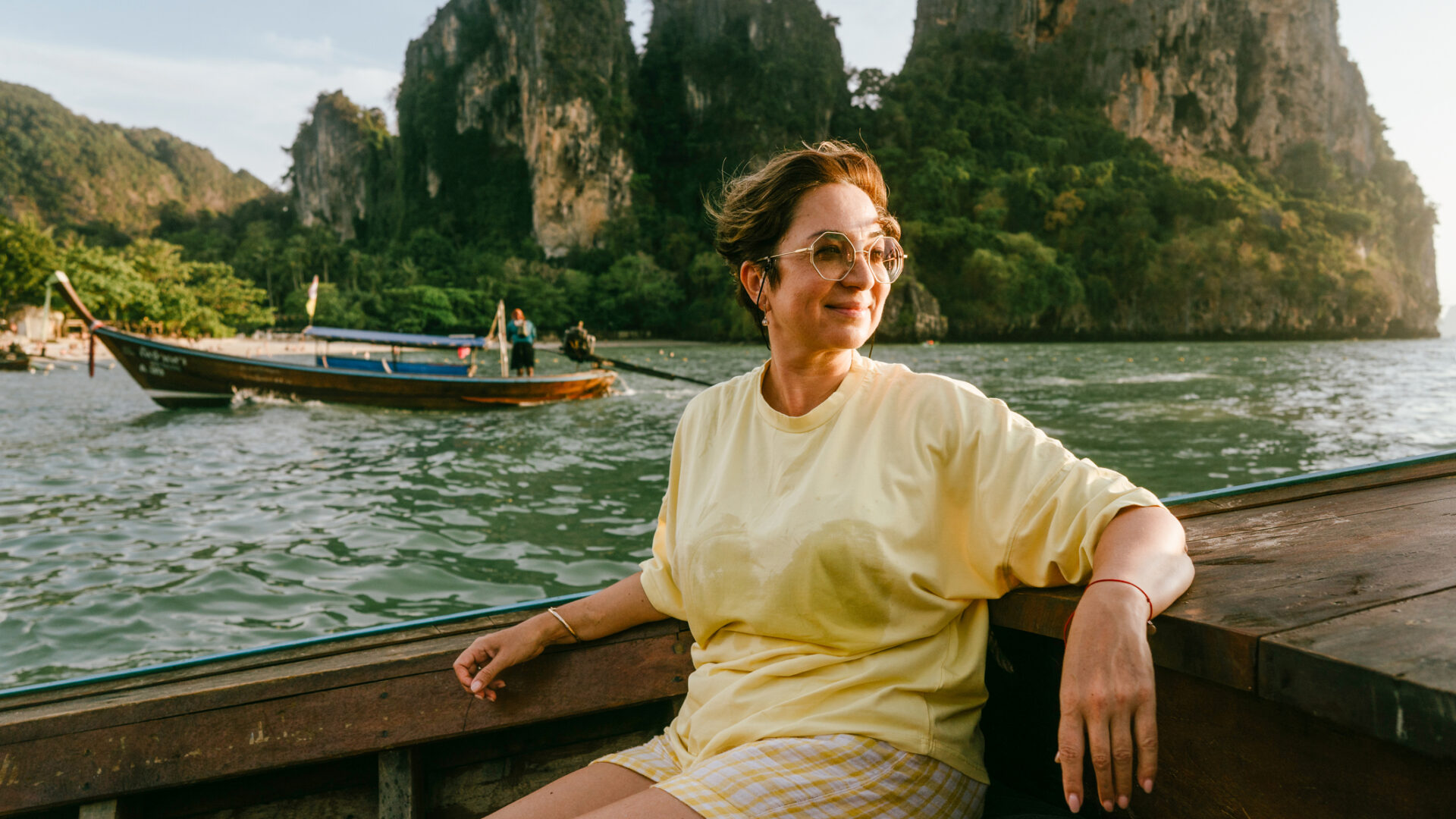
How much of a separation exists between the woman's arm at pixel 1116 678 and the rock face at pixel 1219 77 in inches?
2968

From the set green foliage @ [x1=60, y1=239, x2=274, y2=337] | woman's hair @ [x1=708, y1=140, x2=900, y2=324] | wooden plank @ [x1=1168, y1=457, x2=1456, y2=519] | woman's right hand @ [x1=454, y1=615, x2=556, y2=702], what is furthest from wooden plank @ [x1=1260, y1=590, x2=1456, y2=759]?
green foliage @ [x1=60, y1=239, x2=274, y2=337]

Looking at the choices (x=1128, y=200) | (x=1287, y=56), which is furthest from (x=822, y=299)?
(x=1287, y=56)

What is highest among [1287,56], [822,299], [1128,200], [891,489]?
[1287,56]

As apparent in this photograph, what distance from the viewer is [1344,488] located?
1.40 metres

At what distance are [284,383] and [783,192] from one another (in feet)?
46.6

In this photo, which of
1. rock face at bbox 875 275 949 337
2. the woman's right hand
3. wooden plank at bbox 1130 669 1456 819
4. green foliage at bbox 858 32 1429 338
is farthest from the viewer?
green foliage at bbox 858 32 1429 338

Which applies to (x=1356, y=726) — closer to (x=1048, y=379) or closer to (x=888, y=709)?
(x=888, y=709)

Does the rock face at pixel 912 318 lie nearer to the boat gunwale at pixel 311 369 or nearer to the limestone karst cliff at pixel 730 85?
the limestone karst cliff at pixel 730 85

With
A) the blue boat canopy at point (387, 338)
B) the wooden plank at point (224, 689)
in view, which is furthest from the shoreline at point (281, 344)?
the wooden plank at point (224, 689)

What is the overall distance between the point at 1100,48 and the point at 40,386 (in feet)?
249

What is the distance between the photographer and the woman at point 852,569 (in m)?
0.90

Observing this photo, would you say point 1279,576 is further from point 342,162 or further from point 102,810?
point 342,162

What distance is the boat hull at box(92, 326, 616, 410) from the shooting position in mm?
13070

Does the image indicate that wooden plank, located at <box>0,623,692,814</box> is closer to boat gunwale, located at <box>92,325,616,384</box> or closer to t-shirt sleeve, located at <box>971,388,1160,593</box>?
t-shirt sleeve, located at <box>971,388,1160,593</box>
